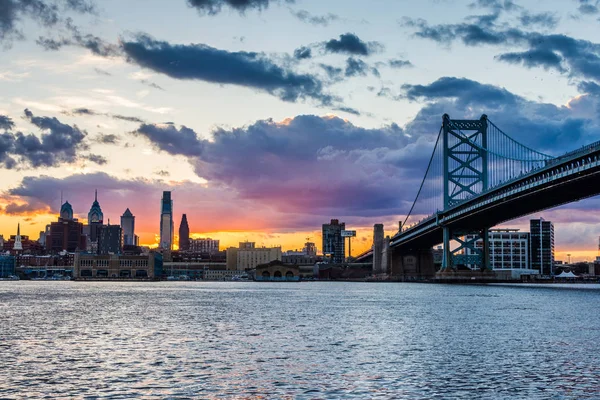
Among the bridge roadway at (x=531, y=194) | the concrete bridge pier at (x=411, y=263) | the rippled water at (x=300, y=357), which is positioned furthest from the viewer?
the concrete bridge pier at (x=411, y=263)

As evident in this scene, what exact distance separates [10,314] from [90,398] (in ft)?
123

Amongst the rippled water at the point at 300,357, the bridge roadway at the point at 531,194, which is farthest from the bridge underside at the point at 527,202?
the rippled water at the point at 300,357

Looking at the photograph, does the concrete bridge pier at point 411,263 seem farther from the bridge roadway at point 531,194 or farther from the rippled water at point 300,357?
the rippled water at point 300,357

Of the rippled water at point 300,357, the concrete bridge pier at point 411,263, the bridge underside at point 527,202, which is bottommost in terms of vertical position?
the rippled water at point 300,357

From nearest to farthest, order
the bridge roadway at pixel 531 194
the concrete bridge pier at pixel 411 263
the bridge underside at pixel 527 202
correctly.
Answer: the bridge roadway at pixel 531 194 < the bridge underside at pixel 527 202 < the concrete bridge pier at pixel 411 263

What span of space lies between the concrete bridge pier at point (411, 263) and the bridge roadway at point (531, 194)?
3465 cm

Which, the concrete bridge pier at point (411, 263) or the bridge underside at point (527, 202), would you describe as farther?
the concrete bridge pier at point (411, 263)

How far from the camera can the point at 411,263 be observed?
180m

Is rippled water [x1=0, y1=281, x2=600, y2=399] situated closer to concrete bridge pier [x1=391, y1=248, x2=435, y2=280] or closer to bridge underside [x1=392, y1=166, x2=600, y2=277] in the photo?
bridge underside [x1=392, y1=166, x2=600, y2=277]

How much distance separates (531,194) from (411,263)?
300ft

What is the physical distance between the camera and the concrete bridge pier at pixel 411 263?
575 feet

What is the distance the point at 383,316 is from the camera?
5397 centimetres

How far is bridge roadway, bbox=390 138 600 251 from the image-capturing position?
3068 inches

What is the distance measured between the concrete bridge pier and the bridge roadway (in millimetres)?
34645
